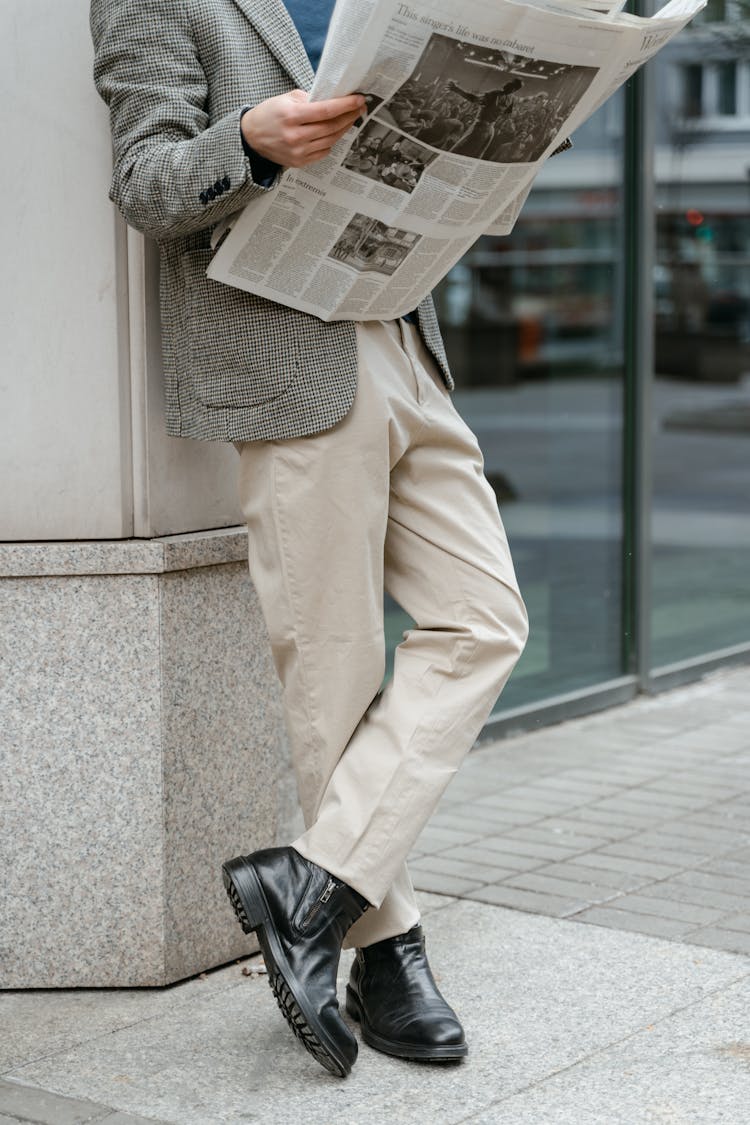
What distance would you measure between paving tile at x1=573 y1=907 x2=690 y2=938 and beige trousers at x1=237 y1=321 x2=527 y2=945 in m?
0.80

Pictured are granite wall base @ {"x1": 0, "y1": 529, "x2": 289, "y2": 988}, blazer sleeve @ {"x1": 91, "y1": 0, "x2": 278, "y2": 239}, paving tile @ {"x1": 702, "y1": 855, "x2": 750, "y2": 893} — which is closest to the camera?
blazer sleeve @ {"x1": 91, "y1": 0, "x2": 278, "y2": 239}

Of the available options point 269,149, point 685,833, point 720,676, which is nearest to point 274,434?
point 269,149

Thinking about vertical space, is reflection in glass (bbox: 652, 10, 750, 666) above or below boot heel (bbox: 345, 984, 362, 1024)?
above

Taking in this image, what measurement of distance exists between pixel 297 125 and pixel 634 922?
1.97m

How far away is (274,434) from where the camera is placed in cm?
291

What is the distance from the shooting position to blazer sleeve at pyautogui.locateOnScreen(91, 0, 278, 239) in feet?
8.99

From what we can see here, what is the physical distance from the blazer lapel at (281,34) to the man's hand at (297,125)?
8.7 inches

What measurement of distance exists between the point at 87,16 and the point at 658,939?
2.15 metres

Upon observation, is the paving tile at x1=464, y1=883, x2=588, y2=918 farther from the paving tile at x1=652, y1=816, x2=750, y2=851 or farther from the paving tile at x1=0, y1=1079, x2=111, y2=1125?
the paving tile at x1=0, y1=1079, x2=111, y2=1125

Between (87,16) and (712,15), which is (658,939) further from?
(712,15)

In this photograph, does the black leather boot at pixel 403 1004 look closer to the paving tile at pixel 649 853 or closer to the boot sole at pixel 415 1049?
the boot sole at pixel 415 1049

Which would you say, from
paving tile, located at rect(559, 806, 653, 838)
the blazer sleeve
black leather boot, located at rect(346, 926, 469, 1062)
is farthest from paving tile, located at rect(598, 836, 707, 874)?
the blazer sleeve

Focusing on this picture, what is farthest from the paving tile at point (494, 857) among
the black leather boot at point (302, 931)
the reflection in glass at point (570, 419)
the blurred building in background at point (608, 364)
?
the reflection in glass at point (570, 419)

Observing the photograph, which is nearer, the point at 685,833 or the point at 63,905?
the point at 63,905
